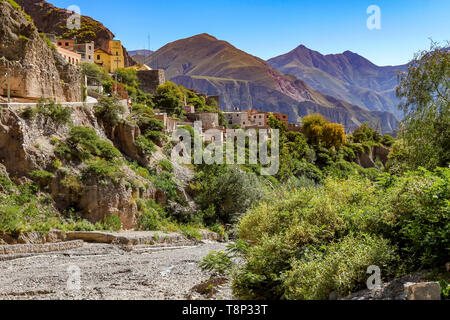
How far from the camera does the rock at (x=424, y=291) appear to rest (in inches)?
204

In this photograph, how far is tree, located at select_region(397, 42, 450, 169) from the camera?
11984 mm

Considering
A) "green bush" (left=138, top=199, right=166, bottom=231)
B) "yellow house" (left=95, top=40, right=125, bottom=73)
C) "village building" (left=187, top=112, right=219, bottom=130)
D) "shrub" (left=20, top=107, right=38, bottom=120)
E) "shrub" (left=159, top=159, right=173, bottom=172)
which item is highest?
"yellow house" (left=95, top=40, right=125, bottom=73)

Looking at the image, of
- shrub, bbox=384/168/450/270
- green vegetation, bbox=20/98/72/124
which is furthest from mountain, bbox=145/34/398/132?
shrub, bbox=384/168/450/270

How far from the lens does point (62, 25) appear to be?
195 feet

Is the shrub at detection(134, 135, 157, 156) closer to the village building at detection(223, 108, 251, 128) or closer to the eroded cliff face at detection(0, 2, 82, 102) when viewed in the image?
the eroded cliff face at detection(0, 2, 82, 102)

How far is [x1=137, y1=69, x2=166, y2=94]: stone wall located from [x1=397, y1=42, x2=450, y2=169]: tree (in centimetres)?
3678

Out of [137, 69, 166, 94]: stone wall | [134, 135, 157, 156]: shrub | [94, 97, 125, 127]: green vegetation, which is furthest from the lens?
[137, 69, 166, 94]: stone wall

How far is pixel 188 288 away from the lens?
30.9 feet

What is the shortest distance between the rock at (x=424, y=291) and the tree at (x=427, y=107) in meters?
7.38

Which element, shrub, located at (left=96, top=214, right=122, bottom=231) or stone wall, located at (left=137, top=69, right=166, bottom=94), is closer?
shrub, located at (left=96, top=214, right=122, bottom=231)

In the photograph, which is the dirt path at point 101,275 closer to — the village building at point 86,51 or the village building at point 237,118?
the village building at point 237,118

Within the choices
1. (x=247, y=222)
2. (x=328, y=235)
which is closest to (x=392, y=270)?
(x=328, y=235)
